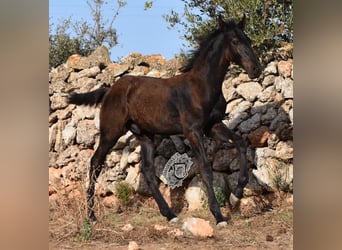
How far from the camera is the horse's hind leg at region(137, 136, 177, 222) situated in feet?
12.9

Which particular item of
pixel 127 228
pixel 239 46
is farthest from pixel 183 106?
pixel 127 228

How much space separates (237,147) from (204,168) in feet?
0.89

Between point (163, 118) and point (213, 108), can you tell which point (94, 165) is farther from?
point (213, 108)

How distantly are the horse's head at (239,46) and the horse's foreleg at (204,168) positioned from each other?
509 millimetres

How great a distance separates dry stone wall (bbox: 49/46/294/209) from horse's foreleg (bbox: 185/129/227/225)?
0.45 ft

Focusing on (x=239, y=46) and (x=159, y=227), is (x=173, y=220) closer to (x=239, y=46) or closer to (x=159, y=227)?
(x=159, y=227)

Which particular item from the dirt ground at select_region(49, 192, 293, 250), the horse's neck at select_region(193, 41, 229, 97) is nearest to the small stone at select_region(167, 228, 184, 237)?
the dirt ground at select_region(49, 192, 293, 250)

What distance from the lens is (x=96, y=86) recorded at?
408 centimetres

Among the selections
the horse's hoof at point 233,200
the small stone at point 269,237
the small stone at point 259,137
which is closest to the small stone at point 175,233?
the horse's hoof at point 233,200

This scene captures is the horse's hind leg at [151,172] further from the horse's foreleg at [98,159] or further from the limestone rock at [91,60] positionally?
the limestone rock at [91,60]

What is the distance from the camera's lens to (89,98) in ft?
13.2
